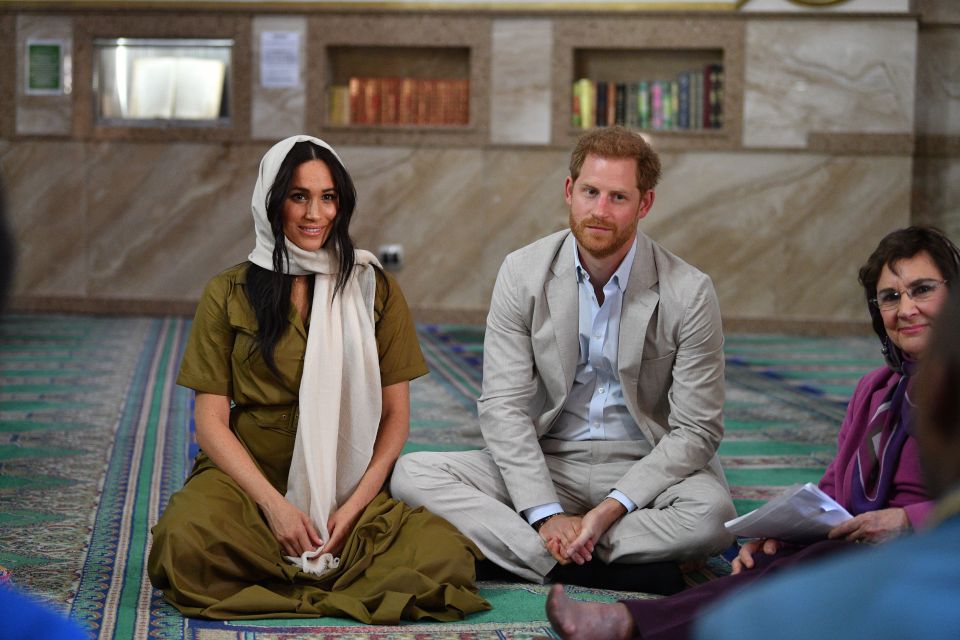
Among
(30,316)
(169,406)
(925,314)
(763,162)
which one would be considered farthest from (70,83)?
(925,314)

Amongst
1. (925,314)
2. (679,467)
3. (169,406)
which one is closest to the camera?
(925,314)

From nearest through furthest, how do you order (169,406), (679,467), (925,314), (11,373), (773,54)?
(925,314) < (679,467) < (169,406) < (11,373) < (773,54)

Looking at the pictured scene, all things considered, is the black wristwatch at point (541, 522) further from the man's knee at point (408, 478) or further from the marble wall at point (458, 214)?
the marble wall at point (458, 214)

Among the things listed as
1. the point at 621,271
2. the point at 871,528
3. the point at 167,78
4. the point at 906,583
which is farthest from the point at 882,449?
the point at 167,78

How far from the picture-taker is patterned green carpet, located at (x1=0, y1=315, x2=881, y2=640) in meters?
2.54

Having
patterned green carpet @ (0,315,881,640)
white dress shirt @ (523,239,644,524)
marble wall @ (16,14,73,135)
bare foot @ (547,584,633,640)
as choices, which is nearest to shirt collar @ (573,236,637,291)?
white dress shirt @ (523,239,644,524)

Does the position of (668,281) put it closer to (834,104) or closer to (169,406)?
(169,406)

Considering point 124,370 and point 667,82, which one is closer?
point 124,370

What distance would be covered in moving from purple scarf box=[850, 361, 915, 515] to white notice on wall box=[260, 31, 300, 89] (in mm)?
6019

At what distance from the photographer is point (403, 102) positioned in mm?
7949

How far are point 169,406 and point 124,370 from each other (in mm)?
1029

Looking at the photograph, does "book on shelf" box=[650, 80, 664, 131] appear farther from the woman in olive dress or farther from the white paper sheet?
the white paper sheet

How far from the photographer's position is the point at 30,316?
8023 millimetres

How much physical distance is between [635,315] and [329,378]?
0.74 meters
